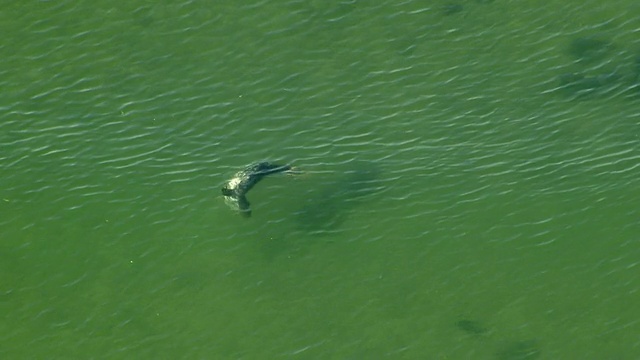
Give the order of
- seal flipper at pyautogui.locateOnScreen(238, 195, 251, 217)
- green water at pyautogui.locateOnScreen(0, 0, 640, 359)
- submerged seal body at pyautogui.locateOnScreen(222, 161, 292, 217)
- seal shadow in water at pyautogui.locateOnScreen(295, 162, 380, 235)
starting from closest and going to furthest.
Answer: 1. green water at pyautogui.locateOnScreen(0, 0, 640, 359)
2. seal shadow in water at pyautogui.locateOnScreen(295, 162, 380, 235)
3. seal flipper at pyautogui.locateOnScreen(238, 195, 251, 217)
4. submerged seal body at pyautogui.locateOnScreen(222, 161, 292, 217)

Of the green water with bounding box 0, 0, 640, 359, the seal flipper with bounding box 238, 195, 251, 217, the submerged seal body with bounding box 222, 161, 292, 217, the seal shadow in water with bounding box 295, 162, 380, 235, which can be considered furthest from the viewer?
the submerged seal body with bounding box 222, 161, 292, 217

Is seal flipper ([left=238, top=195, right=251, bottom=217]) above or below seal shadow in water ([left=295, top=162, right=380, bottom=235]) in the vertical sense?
above

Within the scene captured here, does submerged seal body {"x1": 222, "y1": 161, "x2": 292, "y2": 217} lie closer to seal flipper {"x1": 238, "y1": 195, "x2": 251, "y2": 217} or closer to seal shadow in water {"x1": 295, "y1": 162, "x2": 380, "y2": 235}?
seal flipper {"x1": 238, "y1": 195, "x2": 251, "y2": 217}

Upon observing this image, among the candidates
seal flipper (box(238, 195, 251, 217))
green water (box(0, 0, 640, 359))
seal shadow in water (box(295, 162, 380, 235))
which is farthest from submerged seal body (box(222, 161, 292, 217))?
seal shadow in water (box(295, 162, 380, 235))

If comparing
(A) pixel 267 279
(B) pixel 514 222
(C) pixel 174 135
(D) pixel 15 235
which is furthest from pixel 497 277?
(D) pixel 15 235

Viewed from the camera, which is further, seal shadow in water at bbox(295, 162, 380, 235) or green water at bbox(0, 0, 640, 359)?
seal shadow in water at bbox(295, 162, 380, 235)

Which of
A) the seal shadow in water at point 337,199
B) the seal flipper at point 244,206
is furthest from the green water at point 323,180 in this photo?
the seal flipper at point 244,206

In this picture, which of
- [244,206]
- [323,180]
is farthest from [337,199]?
[244,206]
